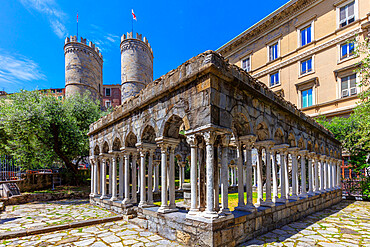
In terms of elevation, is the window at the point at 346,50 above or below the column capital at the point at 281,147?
above

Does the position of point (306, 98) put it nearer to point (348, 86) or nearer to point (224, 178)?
point (348, 86)

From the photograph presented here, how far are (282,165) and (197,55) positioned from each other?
505 centimetres

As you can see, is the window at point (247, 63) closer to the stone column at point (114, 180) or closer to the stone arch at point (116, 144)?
the stone arch at point (116, 144)

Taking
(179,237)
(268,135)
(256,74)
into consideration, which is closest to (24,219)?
(179,237)

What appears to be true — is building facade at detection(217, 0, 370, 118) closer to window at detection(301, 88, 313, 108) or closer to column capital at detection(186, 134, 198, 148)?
window at detection(301, 88, 313, 108)

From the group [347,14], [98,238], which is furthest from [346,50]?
[98,238]

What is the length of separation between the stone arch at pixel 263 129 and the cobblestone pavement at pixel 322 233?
263 cm

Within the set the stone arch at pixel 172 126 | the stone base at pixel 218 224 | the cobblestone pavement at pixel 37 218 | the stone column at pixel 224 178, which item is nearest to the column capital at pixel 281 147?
the stone base at pixel 218 224

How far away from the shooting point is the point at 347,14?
1758cm

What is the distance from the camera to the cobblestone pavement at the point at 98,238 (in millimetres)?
5305

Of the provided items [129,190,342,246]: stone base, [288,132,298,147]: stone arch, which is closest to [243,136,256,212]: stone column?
[129,190,342,246]: stone base

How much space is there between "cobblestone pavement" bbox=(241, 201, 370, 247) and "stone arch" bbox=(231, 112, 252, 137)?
2.64 m

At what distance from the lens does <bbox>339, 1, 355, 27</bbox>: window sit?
56.7 ft

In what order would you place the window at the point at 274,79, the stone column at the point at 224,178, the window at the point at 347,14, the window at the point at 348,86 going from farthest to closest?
the window at the point at 274,79 < the window at the point at 347,14 < the window at the point at 348,86 < the stone column at the point at 224,178
